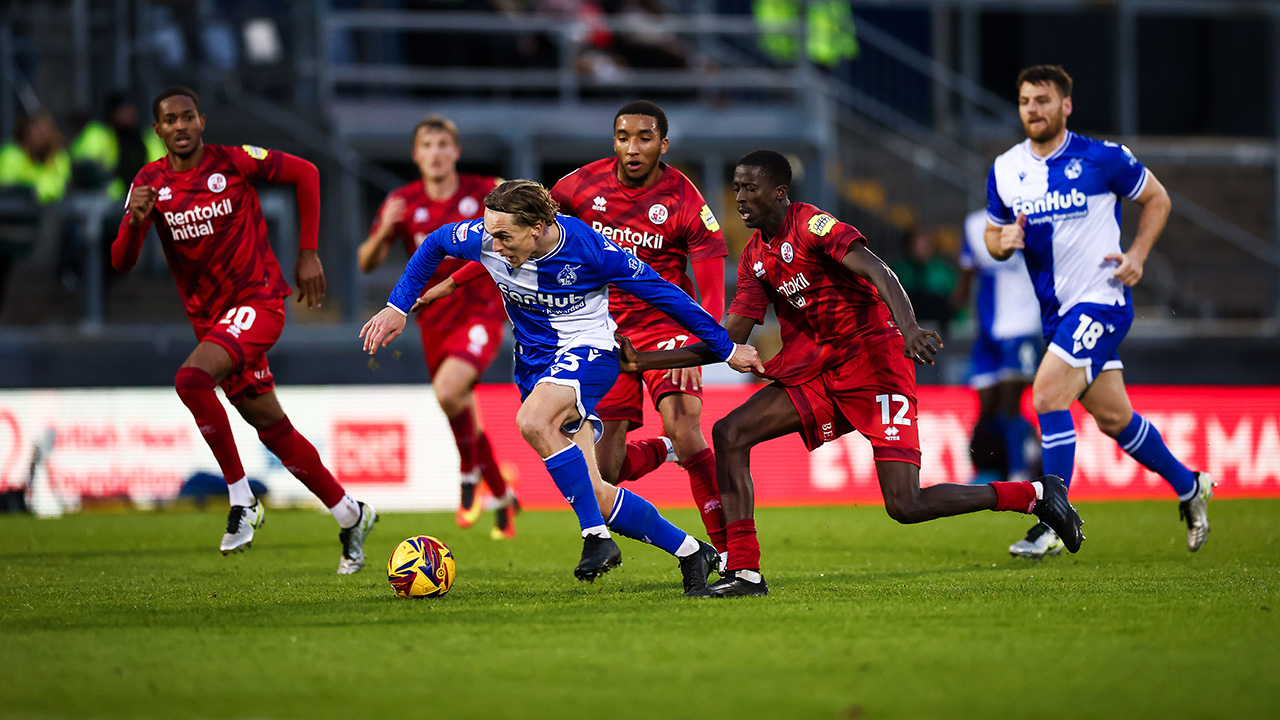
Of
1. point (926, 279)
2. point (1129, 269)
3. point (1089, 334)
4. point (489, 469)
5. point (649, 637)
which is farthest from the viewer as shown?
point (926, 279)

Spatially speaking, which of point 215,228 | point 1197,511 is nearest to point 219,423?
point 215,228

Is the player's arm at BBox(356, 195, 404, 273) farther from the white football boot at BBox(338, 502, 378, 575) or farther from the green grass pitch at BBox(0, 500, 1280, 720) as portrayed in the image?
the white football boot at BBox(338, 502, 378, 575)

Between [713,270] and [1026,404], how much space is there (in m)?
6.56

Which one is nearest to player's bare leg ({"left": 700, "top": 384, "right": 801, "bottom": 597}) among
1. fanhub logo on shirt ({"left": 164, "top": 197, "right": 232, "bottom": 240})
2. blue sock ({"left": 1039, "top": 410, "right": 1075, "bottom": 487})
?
blue sock ({"left": 1039, "top": 410, "right": 1075, "bottom": 487})

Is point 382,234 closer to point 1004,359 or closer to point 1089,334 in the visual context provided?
point 1089,334

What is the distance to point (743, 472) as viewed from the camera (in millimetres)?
6297

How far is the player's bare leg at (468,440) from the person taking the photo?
945 centimetres

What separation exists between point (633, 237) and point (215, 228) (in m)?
2.42

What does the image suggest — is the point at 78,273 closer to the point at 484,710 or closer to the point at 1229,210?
the point at 484,710

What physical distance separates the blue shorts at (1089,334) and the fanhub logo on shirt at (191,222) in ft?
15.1

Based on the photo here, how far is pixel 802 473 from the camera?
12.5 m

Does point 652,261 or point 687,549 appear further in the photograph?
point 652,261

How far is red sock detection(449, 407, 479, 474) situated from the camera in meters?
9.60

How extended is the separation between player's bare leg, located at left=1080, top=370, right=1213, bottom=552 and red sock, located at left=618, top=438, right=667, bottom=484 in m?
2.33
